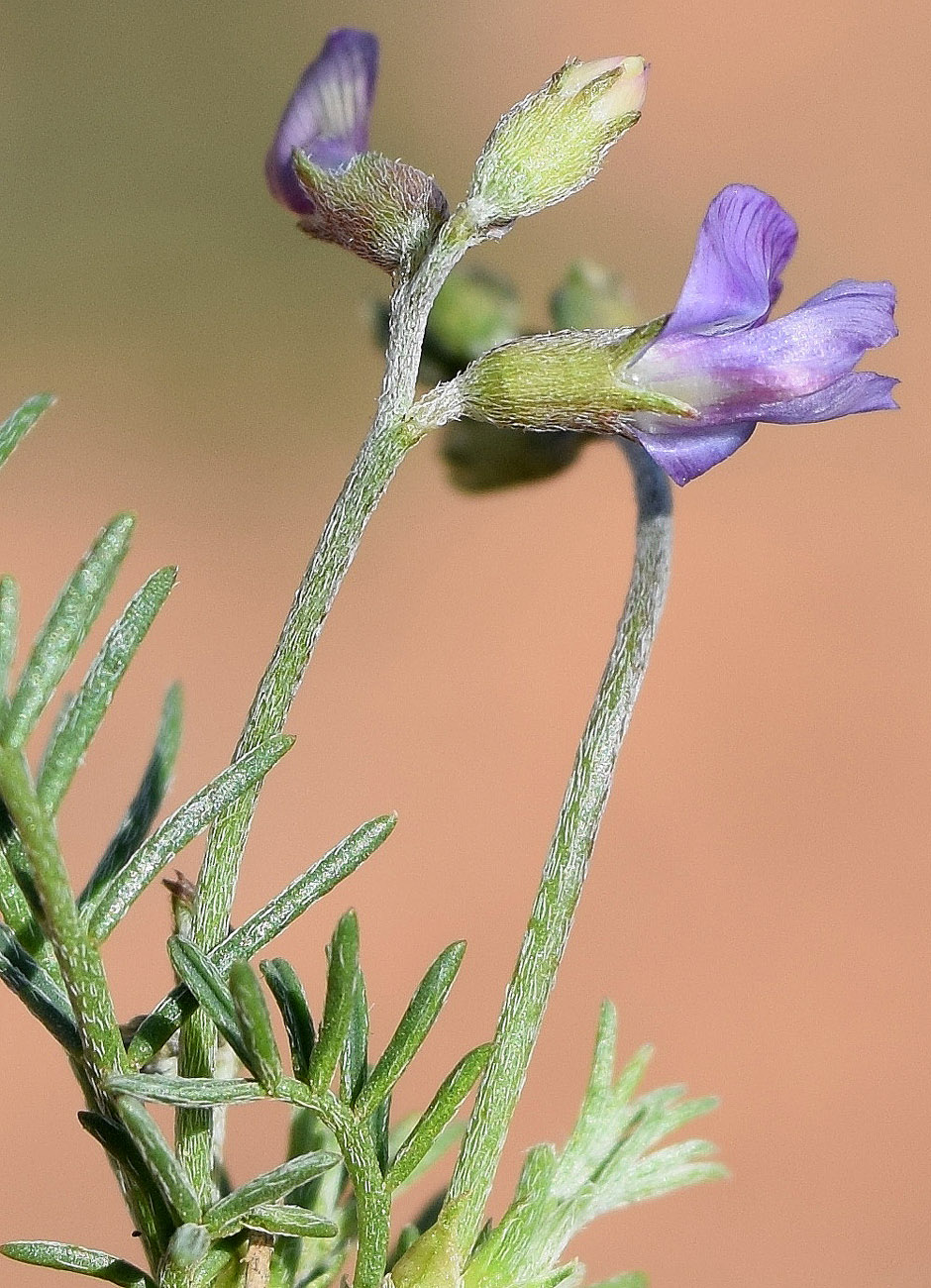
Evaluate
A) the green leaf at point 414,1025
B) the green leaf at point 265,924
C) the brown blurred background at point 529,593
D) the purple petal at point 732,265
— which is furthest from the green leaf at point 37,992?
the brown blurred background at point 529,593

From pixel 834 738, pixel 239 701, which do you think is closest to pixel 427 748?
pixel 239 701

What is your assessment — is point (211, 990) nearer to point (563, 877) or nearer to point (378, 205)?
point (563, 877)

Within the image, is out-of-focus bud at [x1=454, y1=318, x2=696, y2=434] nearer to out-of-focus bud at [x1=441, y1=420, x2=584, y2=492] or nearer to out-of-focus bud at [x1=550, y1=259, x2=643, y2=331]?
out-of-focus bud at [x1=441, y1=420, x2=584, y2=492]

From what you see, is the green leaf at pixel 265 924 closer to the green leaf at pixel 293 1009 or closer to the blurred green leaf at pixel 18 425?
the green leaf at pixel 293 1009

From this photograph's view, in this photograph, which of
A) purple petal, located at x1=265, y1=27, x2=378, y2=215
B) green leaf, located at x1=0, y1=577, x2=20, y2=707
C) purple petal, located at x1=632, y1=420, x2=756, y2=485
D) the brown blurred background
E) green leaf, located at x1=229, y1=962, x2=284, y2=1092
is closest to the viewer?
green leaf, located at x1=229, y1=962, x2=284, y2=1092

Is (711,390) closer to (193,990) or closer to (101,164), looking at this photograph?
(193,990)

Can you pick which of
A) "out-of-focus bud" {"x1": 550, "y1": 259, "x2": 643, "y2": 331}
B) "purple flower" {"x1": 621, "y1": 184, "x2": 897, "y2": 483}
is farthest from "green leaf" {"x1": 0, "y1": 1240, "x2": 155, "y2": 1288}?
"out-of-focus bud" {"x1": 550, "y1": 259, "x2": 643, "y2": 331}
